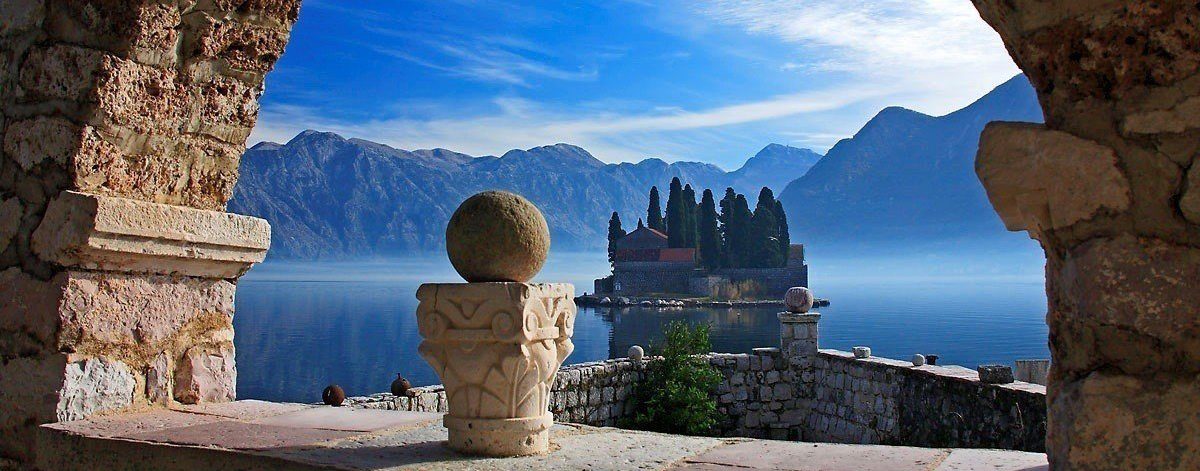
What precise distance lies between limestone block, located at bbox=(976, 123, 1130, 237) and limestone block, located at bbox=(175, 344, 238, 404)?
12.7 feet

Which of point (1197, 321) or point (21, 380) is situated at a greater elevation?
point (1197, 321)

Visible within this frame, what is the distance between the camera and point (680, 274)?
6769 cm

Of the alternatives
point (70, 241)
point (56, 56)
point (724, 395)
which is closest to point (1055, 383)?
point (70, 241)

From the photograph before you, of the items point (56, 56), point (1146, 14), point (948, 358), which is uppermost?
point (56, 56)

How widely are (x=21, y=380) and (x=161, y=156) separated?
3.86 ft

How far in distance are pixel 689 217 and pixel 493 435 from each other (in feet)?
204

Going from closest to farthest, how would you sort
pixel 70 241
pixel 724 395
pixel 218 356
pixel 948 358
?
pixel 70 241
pixel 218 356
pixel 724 395
pixel 948 358

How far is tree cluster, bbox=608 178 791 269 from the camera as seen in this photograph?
61500 mm

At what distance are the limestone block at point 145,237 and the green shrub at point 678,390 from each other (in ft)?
26.0

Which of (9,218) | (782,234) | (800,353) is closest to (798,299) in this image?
(800,353)

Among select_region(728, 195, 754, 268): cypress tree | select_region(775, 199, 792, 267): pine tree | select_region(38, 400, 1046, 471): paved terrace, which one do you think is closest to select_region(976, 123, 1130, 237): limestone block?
select_region(38, 400, 1046, 471): paved terrace

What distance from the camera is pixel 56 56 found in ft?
13.1

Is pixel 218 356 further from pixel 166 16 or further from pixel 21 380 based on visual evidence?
pixel 166 16

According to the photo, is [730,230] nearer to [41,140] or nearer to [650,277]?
[650,277]
